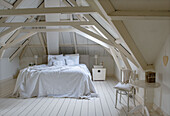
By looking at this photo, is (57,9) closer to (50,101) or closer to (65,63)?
(50,101)

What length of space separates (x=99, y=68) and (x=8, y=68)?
361 cm

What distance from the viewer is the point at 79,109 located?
2.88 metres

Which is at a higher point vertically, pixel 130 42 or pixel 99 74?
pixel 130 42

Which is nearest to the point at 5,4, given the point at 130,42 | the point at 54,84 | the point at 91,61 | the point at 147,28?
the point at 54,84

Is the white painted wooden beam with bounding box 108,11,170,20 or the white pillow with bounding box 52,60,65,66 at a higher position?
the white painted wooden beam with bounding box 108,11,170,20

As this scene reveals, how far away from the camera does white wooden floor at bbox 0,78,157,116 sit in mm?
2705

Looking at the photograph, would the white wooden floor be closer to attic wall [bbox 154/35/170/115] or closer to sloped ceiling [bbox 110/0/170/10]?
attic wall [bbox 154/35/170/115]

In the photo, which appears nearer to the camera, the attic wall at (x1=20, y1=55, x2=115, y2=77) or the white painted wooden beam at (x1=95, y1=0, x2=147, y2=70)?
the white painted wooden beam at (x1=95, y1=0, x2=147, y2=70)

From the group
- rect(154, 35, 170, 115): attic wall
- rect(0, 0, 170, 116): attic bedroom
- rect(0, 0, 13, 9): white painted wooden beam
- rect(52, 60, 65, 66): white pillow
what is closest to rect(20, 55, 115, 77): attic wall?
rect(0, 0, 170, 116): attic bedroom

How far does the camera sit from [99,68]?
550 centimetres

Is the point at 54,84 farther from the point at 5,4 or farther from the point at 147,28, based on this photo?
the point at 147,28

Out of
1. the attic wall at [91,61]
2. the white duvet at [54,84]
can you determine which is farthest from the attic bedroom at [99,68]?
the attic wall at [91,61]

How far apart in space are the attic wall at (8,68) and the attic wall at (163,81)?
5.05 metres

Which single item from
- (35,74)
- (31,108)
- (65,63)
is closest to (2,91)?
(35,74)
